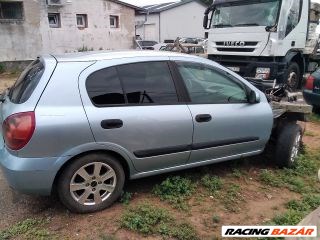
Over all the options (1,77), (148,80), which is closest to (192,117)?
(148,80)

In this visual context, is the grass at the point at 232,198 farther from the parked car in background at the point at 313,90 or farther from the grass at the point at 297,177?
the parked car in background at the point at 313,90

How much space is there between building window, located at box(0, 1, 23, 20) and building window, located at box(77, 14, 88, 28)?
123 inches

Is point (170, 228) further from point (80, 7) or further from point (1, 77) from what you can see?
point (80, 7)

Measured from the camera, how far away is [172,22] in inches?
1345

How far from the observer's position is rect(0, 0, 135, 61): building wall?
15.8 metres

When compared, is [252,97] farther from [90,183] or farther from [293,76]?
[293,76]

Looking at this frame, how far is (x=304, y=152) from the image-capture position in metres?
5.34

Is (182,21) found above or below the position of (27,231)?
above

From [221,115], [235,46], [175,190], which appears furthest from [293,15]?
[175,190]

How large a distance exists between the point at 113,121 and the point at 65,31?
15.4m

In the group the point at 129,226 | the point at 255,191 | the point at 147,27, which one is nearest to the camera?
the point at 129,226

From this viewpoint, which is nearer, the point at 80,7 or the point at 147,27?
the point at 80,7

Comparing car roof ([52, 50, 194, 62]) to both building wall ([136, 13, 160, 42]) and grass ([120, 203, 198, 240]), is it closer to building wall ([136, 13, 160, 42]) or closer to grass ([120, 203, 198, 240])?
grass ([120, 203, 198, 240])

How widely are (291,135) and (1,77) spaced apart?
43.7 feet
